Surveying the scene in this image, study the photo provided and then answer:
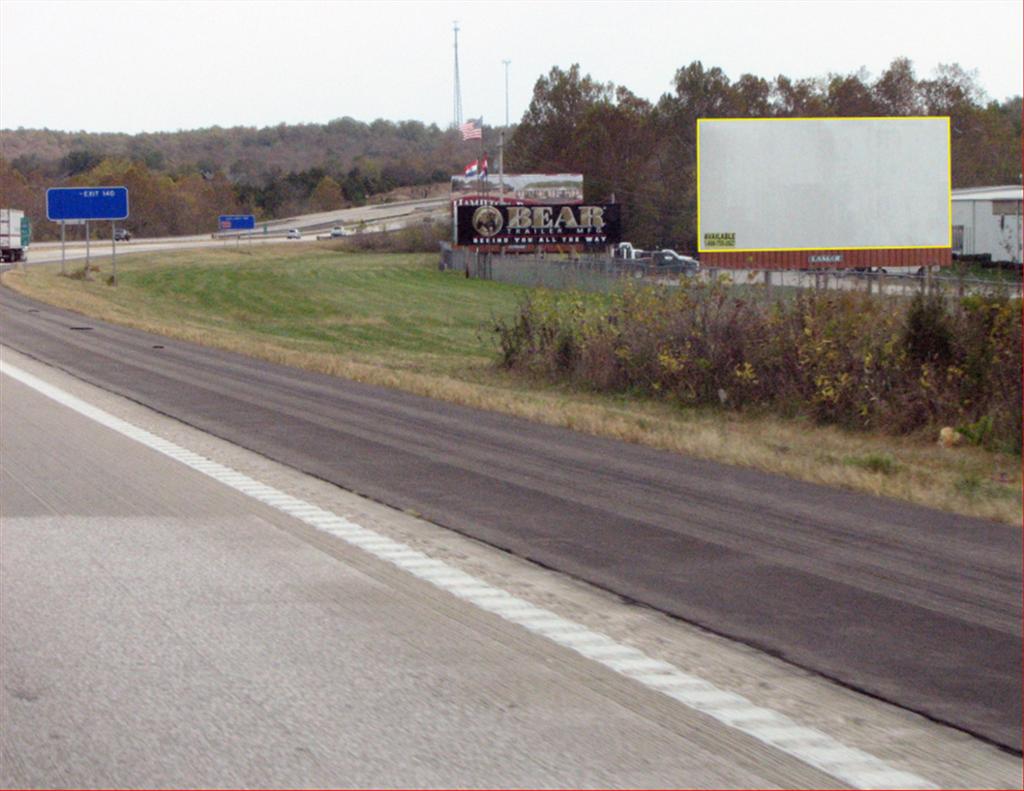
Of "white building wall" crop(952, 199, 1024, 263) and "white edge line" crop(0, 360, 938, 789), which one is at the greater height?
"white building wall" crop(952, 199, 1024, 263)

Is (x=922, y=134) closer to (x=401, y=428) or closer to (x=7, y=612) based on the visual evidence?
(x=401, y=428)

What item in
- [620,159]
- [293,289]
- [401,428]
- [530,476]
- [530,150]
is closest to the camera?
[530,476]

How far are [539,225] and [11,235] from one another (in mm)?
31620

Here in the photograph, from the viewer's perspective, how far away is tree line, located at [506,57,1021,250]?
193 feet

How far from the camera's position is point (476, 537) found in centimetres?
1012

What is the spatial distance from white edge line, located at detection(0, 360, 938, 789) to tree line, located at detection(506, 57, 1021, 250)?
1793 inches

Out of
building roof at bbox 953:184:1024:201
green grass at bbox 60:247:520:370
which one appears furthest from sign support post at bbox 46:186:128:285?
building roof at bbox 953:184:1024:201

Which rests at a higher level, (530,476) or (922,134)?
(922,134)

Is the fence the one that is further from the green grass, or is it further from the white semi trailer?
the white semi trailer

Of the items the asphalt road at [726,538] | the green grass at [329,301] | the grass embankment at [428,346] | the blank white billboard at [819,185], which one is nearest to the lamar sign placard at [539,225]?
the green grass at [329,301]

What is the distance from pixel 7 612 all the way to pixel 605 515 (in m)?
4.60

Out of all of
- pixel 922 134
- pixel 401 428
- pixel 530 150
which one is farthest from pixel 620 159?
pixel 401 428

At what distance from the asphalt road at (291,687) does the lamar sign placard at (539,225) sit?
76.8 metres

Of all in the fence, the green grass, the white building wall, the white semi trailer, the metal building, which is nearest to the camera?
the fence
